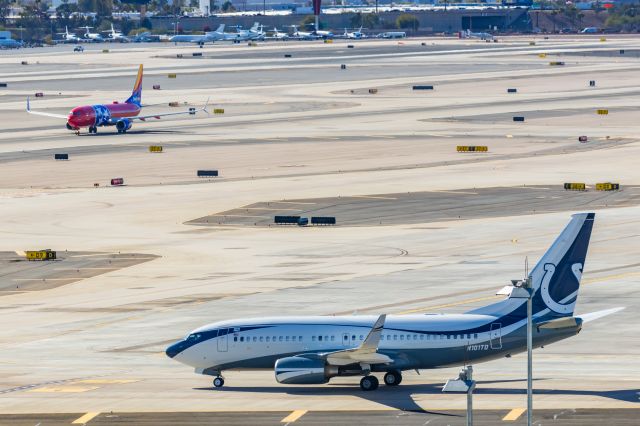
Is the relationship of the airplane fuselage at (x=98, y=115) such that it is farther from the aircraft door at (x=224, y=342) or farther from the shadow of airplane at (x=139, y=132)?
the aircraft door at (x=224, y=342)

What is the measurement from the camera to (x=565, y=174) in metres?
136

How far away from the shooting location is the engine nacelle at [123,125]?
618ft

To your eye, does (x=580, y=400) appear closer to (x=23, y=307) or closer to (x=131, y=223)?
(x=23, y=307)

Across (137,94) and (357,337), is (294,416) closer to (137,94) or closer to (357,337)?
(357,337)

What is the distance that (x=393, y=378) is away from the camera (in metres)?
58.7

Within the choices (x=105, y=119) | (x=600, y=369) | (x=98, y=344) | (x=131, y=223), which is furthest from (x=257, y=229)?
(x=105, y=119)

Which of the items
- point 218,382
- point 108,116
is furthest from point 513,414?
point 108,116

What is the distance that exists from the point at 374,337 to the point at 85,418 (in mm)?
11409

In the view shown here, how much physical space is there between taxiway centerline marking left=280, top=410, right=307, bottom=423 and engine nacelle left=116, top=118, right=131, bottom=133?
137m

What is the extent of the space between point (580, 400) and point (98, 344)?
25.7 m

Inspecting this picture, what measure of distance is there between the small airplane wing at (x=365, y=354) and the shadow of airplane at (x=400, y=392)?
136 centimetres

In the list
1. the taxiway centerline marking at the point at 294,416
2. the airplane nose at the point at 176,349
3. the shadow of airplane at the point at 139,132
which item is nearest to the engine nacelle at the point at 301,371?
the taxiway centerline marking at the point at 294,416

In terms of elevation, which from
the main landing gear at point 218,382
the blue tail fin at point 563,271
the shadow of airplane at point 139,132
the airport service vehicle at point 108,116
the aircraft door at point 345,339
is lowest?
the shadow of airplane at point 139,132

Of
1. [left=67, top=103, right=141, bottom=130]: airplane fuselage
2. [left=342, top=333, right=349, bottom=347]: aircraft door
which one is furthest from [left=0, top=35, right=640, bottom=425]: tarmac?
[left=67, top=103, right=141, bottom=130]: airplane fuselage
